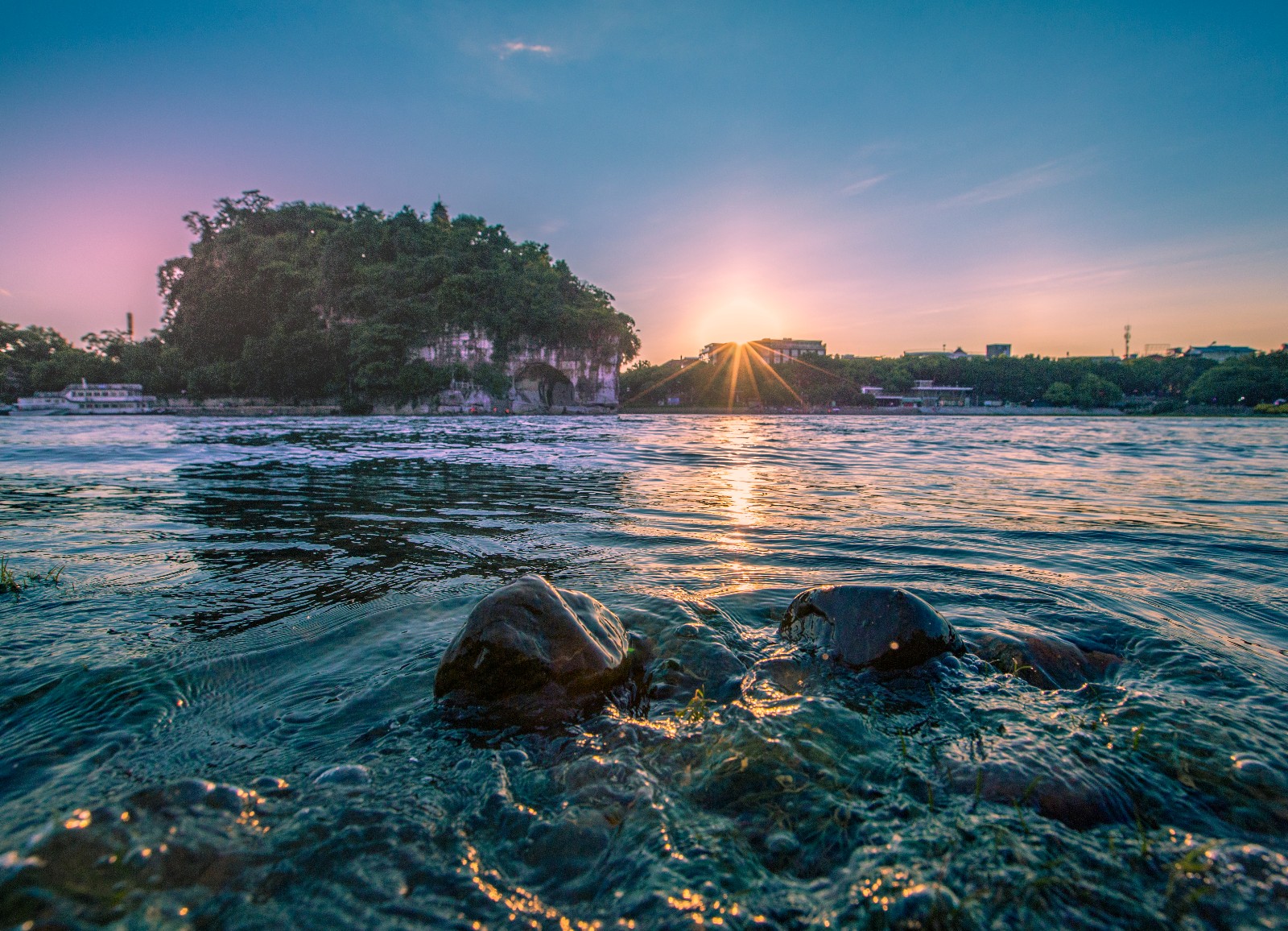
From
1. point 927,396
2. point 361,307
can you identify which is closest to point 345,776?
point 361,307

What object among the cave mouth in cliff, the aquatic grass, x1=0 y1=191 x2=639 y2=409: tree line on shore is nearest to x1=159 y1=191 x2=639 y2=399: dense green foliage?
x1=0 y1=191 x2=639 y2=409: tree line on shore

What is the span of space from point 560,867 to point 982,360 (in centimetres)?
10776

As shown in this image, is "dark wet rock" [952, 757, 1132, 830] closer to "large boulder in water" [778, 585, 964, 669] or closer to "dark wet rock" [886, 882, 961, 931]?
"dark wet rock" [886, 882, 961, 931]

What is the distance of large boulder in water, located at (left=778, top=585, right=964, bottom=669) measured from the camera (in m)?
2.81

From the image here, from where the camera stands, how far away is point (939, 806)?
5.93 ft

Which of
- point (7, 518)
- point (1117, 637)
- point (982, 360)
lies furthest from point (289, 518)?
point (982, 360)

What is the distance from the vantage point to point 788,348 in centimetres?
11031

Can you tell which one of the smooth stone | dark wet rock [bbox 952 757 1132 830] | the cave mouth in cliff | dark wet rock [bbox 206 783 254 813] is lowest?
dark wet rock [bbox 952 757 1132 830]

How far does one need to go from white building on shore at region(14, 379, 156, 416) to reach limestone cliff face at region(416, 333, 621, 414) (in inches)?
1115

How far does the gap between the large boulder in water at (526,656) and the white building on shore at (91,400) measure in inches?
2797

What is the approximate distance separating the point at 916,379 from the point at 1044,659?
334 feet

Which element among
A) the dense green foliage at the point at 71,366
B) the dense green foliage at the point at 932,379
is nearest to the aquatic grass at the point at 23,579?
the dense green foliage at the point at 71,366

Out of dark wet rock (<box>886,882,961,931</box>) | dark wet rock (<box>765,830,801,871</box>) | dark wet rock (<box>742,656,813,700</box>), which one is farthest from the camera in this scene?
dark wet rock (<box>742,656,813,700</box>)

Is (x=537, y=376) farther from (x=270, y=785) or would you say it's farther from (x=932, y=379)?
(x=270, y=785)
